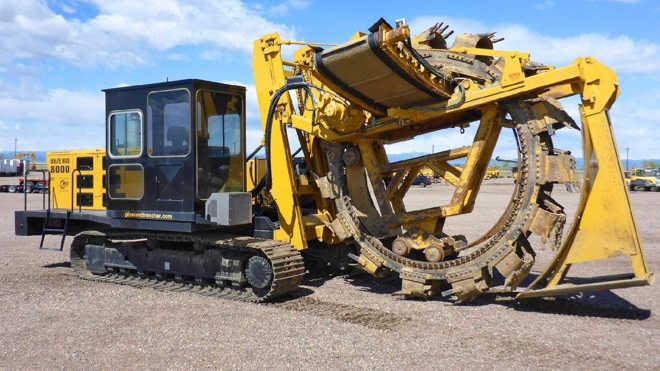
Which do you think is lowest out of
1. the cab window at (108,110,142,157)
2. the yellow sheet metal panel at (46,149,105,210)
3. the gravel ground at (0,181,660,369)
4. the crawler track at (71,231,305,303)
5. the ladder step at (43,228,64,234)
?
the gravel ground at (0,181,660,369)

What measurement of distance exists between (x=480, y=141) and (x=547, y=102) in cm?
101

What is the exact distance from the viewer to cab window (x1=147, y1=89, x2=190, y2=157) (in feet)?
Result: 28.5

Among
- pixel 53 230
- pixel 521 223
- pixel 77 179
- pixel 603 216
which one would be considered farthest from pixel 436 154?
pixel 53 230

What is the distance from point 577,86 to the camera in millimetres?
7090

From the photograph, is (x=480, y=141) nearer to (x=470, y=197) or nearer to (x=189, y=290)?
(x=470, y=197)

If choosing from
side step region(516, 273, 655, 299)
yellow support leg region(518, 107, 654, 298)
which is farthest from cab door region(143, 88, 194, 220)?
yellow support leg region(518, 107, 654, 298)

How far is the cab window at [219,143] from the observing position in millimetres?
8727

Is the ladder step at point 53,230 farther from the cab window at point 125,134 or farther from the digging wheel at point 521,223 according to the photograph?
the digging wheel at point 521,223

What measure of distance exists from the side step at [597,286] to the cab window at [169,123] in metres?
5.16

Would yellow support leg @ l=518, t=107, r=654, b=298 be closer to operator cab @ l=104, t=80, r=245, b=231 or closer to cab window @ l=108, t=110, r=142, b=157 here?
operator cab @ l=104, t=80, r=245, b=231

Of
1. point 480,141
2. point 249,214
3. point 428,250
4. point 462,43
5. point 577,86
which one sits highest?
point 462,43

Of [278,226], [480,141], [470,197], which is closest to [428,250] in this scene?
[470,197]

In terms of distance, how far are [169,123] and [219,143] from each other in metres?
0.80

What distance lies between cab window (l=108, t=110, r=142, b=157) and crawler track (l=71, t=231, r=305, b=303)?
1.34m
